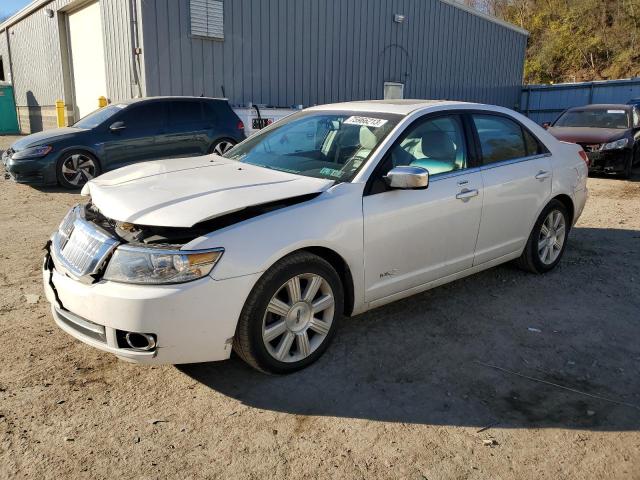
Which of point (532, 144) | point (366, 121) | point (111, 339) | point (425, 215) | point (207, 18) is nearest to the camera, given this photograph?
point (111, 339)

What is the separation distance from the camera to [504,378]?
131 inches

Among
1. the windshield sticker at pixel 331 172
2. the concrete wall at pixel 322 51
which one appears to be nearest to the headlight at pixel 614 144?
the concrete wall at pixel 322 51

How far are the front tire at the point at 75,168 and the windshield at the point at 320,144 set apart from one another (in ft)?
18.6

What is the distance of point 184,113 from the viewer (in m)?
10.2

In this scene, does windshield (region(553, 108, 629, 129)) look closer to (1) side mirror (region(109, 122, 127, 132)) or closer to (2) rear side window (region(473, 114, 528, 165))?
(2) rear side window (region(473, 114, 528, 165))

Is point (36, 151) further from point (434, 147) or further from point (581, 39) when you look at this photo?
point (581, 39)

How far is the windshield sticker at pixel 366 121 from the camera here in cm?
390

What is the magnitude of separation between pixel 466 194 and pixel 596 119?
32.4ft

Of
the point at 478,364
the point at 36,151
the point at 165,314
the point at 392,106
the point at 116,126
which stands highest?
the point at 392,106

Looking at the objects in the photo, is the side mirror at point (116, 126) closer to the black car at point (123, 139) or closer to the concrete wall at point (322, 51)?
the black car at point (123, 139)

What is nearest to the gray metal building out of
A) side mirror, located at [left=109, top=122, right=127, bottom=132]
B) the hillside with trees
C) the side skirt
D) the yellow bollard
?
the yellow bollard

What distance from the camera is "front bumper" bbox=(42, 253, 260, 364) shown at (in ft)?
8.98

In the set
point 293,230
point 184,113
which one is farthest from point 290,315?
point 184,113

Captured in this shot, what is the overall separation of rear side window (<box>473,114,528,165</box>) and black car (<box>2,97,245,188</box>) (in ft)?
20.3
